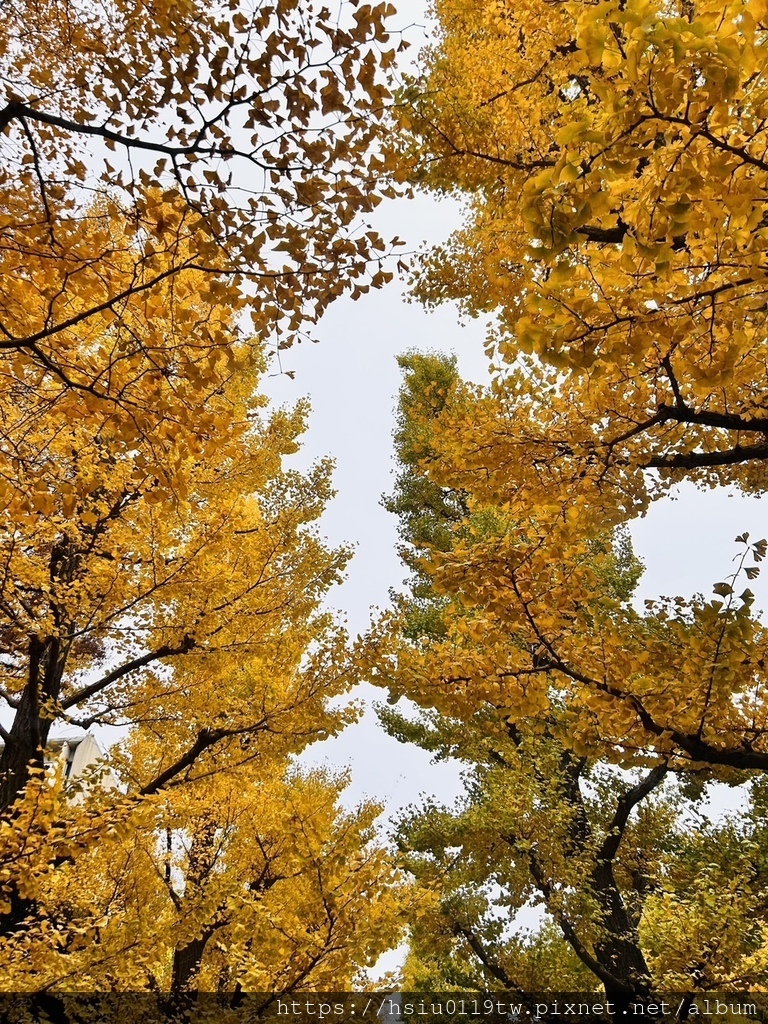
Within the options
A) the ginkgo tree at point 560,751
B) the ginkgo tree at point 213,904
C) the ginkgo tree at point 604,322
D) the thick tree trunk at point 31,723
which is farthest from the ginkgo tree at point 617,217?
the thick tree trunk at point 31,723

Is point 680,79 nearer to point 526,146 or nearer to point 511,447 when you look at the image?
point 511,447

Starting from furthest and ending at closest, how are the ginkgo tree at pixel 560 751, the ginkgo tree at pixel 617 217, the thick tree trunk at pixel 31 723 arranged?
the thick tree trunk at pixel 31 723 → the ginkgo tree at pixel 560 751 → the ginkgo tree at pixel 617 217

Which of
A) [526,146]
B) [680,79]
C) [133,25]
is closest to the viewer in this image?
[680,79]

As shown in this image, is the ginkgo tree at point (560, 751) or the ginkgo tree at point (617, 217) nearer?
the ginkgo tree at point (617, 217)

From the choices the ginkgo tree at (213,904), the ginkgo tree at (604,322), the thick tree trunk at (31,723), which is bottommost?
the ginkgo tree at (213,904)

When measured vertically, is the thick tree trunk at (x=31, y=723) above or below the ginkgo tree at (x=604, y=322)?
below

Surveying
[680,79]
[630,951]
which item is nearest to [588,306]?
[680,79]

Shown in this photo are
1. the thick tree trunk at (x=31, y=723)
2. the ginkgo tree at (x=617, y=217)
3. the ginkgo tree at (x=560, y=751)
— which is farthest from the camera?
the thick tree trunk at (x=31, y=723)

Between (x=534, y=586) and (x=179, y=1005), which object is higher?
(x=534, y=586)

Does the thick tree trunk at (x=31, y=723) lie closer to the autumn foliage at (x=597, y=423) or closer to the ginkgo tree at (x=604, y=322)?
the autumn foliage at (x=597, y=423)

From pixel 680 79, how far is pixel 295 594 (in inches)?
167

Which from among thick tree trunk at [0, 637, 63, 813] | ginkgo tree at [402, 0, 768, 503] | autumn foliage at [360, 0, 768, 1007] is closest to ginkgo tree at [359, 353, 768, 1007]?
autumn foliage at [360, 0, 768, 1007]

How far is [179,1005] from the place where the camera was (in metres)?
5.47

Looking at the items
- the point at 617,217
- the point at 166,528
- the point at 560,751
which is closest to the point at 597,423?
the point at 617,217
